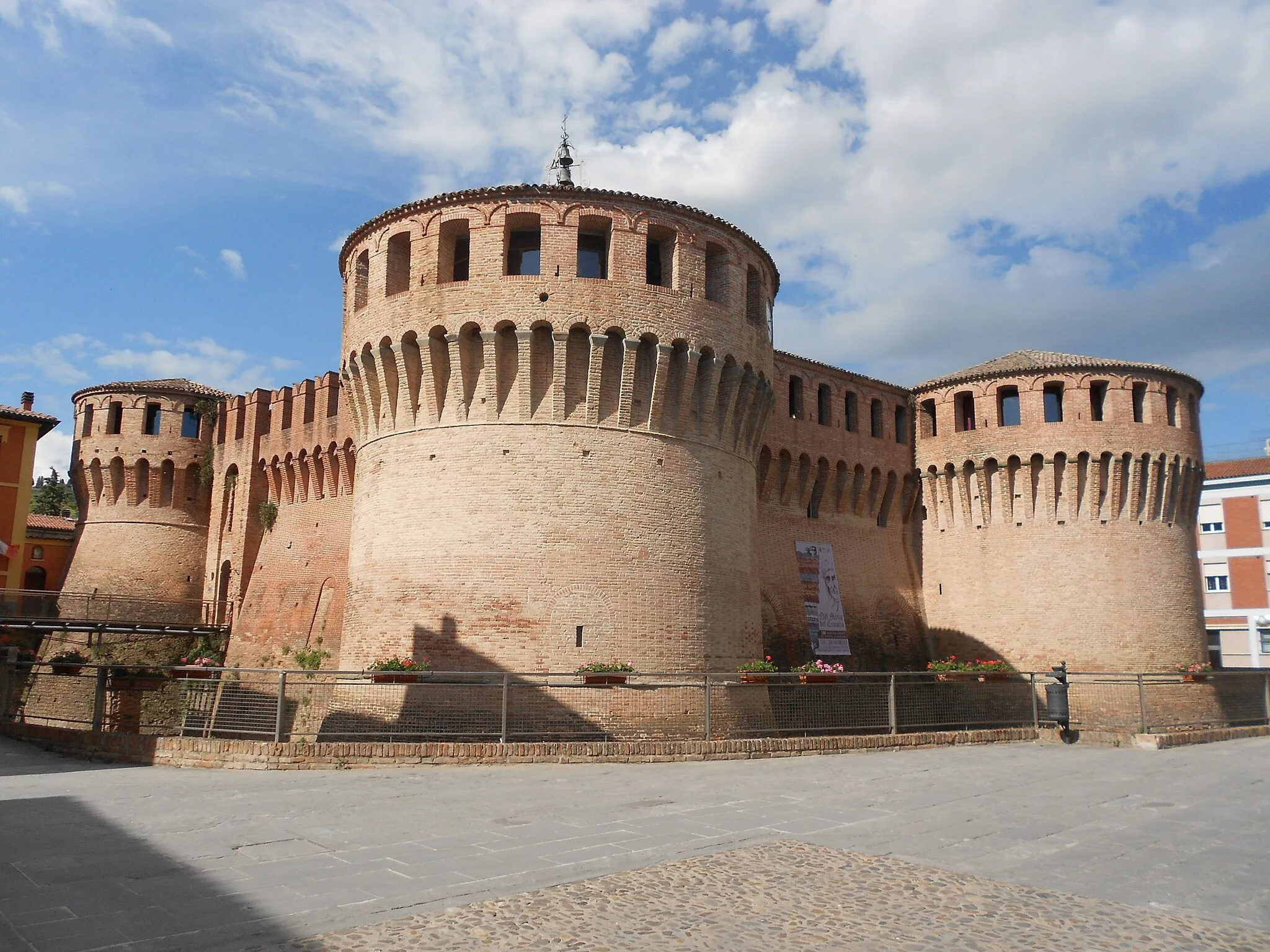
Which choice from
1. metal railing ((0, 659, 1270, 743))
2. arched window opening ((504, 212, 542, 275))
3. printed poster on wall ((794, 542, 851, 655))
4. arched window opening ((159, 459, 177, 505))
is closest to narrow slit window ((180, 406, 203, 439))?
arched window opening ((159, 459, 177, 505))

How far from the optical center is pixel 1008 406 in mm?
29703

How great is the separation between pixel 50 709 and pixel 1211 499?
4460cm

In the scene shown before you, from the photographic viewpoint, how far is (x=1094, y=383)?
2873 centimetres

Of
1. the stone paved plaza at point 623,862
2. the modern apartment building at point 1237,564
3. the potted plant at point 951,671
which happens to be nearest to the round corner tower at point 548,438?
the potted plant at point 951,671

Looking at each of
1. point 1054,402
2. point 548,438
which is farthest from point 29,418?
point 1054,402

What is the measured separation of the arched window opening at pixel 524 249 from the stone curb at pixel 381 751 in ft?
32.3

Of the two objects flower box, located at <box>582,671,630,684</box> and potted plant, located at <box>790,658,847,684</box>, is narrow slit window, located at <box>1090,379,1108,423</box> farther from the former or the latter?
flower box, located at <box>582,671,630,684</box>

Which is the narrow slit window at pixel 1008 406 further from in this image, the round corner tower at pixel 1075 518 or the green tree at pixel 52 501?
the green tree at pixel 52 501

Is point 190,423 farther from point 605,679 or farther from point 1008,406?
point 1008,406

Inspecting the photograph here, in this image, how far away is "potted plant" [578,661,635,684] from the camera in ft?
52.3

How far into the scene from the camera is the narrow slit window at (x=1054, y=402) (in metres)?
29.0

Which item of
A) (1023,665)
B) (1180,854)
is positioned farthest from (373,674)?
(1023,665)

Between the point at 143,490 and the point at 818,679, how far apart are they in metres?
25.7

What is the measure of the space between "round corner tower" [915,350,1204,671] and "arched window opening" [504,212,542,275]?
1642 centimetres
